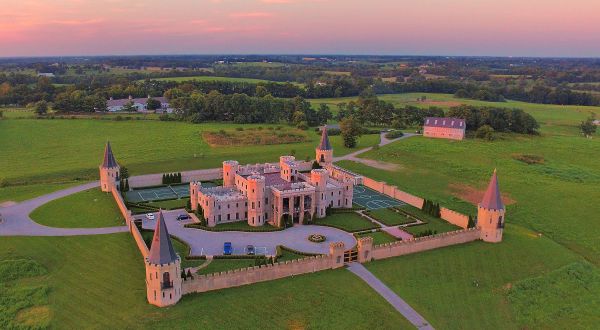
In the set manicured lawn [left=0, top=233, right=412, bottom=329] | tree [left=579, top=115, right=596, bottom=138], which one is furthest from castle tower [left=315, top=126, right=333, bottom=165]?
tree [left=579, top=115, right=596, bottom=138]

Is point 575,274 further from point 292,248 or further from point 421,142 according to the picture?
point 421,142

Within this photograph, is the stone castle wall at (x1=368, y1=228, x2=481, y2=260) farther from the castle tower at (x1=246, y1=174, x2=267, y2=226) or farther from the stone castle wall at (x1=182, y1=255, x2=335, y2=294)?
the castle tower at (x1=246, y1=174, x2=267, y2=226)

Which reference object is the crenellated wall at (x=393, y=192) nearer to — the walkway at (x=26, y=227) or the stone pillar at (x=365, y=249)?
the stone pillar at (x=365, y=249)

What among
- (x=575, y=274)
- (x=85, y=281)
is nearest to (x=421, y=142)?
(x=575, y=274)

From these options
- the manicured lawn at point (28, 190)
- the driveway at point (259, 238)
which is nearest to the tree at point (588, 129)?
the driveway at point (259, 238)

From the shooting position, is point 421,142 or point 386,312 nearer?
point 386,312

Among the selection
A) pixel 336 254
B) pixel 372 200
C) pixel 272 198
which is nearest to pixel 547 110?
pixel 372 200
